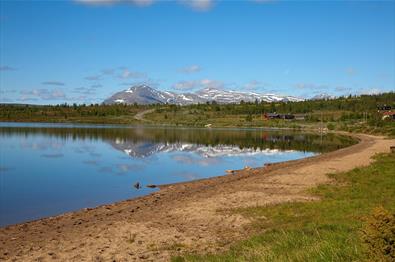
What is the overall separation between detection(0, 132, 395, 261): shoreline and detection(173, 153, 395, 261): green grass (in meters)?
1.30

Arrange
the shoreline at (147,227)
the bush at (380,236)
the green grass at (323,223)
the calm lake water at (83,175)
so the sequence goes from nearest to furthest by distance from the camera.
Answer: the bush at (380,236) → the green grass at (323,223) → the shoreline at (147,227) → the calm lake water at (83,175)

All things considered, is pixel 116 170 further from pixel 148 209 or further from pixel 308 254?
pixel 308 254

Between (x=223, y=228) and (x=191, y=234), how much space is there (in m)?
1.32

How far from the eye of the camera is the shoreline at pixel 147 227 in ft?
44.3

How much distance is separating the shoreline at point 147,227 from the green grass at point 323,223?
130 cm

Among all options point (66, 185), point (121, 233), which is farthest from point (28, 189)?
point (121, 233)

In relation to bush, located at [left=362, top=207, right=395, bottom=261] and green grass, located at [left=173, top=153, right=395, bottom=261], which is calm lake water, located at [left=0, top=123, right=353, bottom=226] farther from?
bush, located at [left=362, top=207, right=395, bottom=261]

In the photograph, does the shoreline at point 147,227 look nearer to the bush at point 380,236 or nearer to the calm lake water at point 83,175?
the calm lake water at point 83,175

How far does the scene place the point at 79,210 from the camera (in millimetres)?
22891

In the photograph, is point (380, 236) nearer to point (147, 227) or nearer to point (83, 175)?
point (147, 227)

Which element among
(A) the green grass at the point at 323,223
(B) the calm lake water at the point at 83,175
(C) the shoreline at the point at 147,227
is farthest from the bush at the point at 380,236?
(B) the calm lake water at the point at 83,175

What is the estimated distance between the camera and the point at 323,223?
43.8ft

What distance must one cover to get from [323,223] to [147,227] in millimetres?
6485

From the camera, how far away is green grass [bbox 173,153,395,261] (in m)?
7.71
